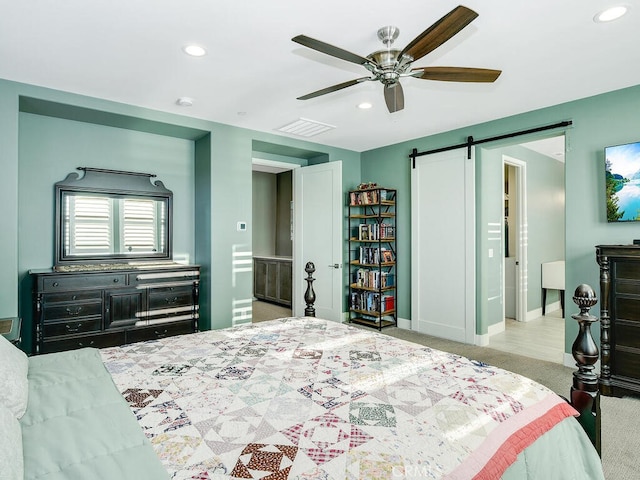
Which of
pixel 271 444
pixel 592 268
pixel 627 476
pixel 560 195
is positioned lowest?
pixel 627 476

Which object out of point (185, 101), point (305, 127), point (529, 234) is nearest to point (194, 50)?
point (185, 101)

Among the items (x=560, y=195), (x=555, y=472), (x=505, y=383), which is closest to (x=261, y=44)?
(x=505, y=383)

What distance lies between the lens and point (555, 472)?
50.4 inches

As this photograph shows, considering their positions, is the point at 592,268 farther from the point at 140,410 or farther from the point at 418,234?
the point at 140,410

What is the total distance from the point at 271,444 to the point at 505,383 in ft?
3.49

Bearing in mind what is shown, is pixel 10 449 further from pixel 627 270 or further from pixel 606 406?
pixel 627 270

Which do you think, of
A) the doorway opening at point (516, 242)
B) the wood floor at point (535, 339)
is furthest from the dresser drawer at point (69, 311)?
the doorway opening at point (516, 242)

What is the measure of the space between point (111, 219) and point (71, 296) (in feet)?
3.27

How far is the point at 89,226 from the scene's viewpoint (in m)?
3.89

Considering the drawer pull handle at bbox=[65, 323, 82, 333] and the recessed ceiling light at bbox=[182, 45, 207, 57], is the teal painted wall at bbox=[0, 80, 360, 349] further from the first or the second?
the recessed ceiling light at bbox=[182, 45, 207, 57]

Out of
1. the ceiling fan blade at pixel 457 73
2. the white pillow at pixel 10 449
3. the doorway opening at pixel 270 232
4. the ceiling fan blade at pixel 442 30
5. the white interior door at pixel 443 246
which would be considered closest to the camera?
the white pillow at pixel 10 449

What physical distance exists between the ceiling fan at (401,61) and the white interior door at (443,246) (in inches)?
86.5

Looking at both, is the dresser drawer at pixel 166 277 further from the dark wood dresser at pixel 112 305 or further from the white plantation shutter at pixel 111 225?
the white plantation shutter at pixel 111 225

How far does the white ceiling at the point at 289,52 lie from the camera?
2.10 meters
